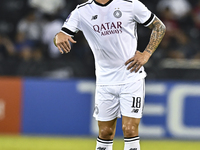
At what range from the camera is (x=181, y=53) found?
10531 mm

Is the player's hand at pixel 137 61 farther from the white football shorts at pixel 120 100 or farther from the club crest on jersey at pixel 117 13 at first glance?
the club crest on jersey at pixel 117 13

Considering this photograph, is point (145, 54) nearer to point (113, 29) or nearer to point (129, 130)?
point (113, 29)

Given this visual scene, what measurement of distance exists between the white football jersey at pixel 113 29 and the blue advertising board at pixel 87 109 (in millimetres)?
3411

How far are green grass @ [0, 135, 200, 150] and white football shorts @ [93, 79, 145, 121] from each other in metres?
2.33

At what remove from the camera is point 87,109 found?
899 cm

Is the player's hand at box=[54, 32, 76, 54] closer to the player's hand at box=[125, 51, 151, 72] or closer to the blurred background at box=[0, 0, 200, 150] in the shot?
the player's hand at box=[125, 51, 151, 72]

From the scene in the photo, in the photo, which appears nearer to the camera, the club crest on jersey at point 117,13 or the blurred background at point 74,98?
the club crest on jersey at point 117,13

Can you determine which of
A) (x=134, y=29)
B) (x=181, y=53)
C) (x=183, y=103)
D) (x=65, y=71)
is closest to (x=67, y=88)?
(x=65, y=71)

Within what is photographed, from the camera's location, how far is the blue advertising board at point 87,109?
894 centimetres

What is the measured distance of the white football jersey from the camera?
5379 millimetres

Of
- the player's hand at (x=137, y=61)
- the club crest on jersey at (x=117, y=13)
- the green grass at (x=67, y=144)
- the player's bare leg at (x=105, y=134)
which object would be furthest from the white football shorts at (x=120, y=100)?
the green grass at (x=67, y=144)

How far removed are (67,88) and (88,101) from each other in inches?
19.4

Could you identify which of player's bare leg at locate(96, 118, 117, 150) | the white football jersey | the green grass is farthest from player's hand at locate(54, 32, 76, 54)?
the green grass

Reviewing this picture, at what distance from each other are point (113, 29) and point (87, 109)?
12.5 feet
